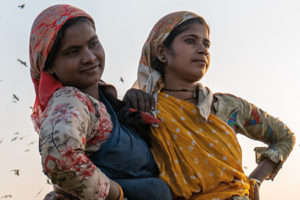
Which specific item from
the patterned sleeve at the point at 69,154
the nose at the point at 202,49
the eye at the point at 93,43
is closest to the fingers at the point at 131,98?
the eye at the point at 93,43

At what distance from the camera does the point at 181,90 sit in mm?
4129

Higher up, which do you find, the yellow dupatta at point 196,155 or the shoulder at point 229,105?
the shoulder at point 229,105

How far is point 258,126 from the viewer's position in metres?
4.27

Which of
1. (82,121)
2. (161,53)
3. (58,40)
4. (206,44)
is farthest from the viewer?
(161,53)

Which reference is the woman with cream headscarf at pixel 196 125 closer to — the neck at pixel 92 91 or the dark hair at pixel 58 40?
the neck at pixel 92 91

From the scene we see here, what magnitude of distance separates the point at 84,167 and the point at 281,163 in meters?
2.48

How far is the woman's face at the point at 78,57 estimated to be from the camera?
10.4ft

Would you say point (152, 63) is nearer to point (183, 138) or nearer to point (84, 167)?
point (183, 138)

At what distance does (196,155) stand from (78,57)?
1285mm

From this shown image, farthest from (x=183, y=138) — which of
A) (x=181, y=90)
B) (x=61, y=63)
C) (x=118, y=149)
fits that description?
(x=61, y=63)

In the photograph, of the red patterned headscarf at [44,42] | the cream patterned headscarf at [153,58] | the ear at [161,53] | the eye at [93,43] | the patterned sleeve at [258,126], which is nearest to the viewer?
the red patterned headscarf at [44,42]

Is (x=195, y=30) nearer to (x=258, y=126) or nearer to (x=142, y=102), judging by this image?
(x=142, y=102)

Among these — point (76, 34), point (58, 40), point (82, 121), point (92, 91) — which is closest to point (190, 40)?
point (92, 91)

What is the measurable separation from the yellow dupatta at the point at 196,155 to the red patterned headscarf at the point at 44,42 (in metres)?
1.01
